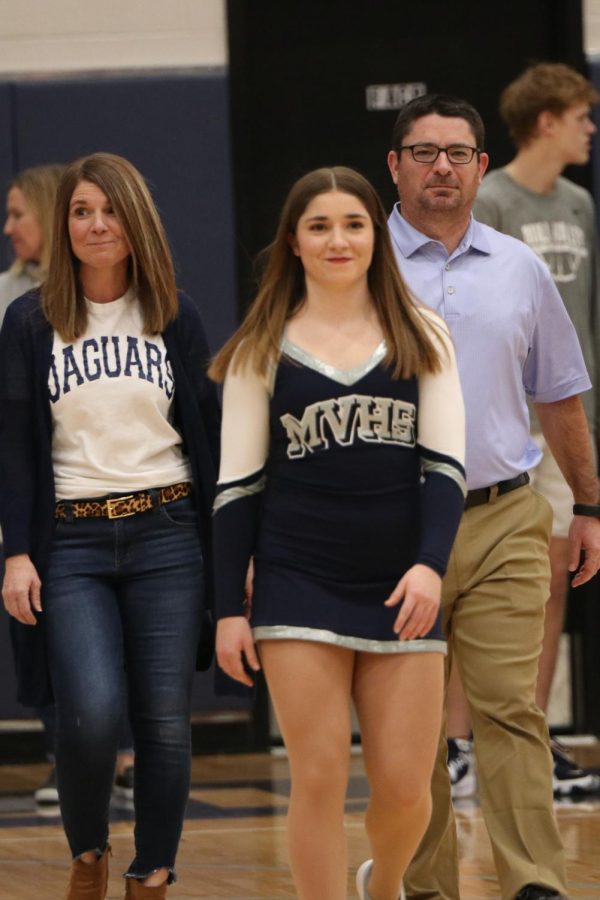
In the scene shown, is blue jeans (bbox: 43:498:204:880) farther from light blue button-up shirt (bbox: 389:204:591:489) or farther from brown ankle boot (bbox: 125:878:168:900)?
light blue button-up shirt (bbox: 389:204:591:489)

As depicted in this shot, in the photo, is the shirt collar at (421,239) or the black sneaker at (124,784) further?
the black sneaker at (124,784)

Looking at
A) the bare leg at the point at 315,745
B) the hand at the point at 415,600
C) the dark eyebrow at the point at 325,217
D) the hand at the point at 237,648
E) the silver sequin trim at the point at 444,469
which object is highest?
the dark eyebrow at the point at 325,217

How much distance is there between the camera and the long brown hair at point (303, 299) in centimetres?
369

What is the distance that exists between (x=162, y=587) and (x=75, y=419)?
17.6 inches

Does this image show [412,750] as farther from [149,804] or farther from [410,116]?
[410,116]

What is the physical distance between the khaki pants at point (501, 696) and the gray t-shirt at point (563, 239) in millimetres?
2355

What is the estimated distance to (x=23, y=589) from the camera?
4.17 metres

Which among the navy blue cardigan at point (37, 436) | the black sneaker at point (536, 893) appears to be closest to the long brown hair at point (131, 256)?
the navy blue cardigan at point (37, 436)

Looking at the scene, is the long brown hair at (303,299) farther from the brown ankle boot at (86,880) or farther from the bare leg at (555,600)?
the bare leg at (555,600)

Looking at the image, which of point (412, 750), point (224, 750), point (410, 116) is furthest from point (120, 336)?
point (224, 750)

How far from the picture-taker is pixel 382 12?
7730mm

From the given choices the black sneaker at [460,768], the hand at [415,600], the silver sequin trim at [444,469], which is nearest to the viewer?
the hand at [415,600]

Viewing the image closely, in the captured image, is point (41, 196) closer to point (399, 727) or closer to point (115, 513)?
point (115, 513)

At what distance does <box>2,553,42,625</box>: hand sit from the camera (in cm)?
418
